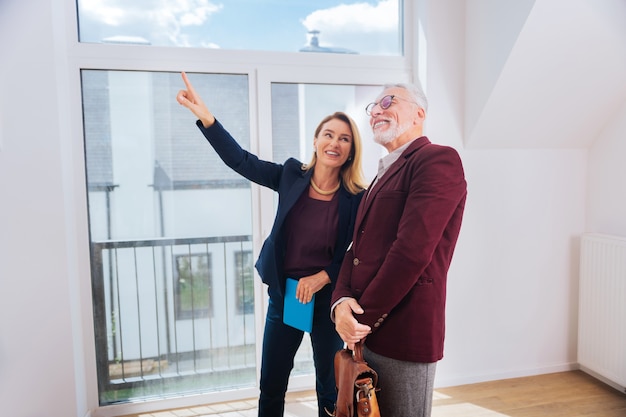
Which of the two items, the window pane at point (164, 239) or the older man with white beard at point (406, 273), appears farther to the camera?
the window pane at point (164, 239)

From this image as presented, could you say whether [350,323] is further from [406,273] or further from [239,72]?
[239,72]

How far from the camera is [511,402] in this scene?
2.32m

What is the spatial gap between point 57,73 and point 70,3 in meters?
0.40

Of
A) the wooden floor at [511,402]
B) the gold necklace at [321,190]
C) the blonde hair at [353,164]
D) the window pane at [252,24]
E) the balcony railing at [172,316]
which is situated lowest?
the wooden floor at [511,402]

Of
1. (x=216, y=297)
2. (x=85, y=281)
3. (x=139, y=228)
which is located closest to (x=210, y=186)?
(x=139, y=228)

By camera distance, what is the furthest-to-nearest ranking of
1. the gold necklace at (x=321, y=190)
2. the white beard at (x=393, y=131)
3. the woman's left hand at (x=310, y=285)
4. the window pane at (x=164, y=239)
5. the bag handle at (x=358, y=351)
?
1. the window pane at (x=164, y=239)
2. the gold necklace at (x=321, y=190)
3. the woman's left hand at (x=310, y=285)
4. the white beard at (x=393, y=131)
5. the bag handle at (x=358, y=351)

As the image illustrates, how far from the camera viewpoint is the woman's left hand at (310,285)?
5.37ft

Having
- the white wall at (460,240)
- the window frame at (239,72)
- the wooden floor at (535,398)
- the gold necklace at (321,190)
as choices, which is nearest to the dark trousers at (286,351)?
the gold necklace at (321,190)

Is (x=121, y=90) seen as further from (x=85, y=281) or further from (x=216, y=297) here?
(x=216, y=297)

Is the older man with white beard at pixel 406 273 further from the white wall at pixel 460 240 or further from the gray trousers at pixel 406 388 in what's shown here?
the white wall at pixel 460 240

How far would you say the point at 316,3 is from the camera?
2354 mm

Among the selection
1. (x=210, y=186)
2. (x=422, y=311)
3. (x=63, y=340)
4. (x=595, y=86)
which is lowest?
(x=63, y=340)

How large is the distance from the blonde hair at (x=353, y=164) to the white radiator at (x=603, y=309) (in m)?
1.59

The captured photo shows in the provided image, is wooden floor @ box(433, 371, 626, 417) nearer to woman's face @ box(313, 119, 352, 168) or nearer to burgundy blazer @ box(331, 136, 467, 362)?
burgundy blazer @ box(331, 136, 467, 362)
